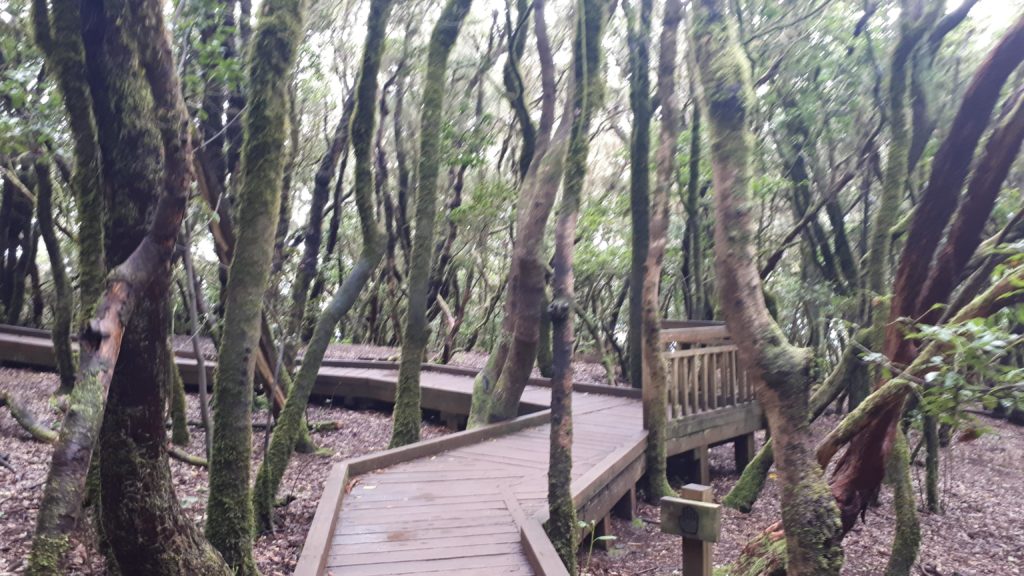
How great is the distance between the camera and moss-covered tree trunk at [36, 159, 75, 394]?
938 centimetres

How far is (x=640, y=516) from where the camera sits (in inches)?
327

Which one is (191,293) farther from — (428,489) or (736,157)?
(736,157)

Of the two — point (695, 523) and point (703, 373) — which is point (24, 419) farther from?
point (703, 373)

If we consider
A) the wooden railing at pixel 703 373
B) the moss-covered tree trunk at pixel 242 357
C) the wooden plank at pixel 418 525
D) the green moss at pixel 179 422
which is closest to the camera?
the moss-covered tree trunk at pixel 242 357

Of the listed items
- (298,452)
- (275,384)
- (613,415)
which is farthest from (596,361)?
(275,384)

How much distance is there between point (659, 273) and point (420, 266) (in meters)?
2.53

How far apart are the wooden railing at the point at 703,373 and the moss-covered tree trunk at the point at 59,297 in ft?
24.0

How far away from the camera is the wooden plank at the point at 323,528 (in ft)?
14.7

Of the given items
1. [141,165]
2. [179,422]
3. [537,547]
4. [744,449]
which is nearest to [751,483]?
[744,449]

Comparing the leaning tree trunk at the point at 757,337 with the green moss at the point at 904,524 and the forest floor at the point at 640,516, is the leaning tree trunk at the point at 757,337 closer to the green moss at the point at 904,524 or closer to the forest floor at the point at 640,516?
the forest floor at the point at 640,516

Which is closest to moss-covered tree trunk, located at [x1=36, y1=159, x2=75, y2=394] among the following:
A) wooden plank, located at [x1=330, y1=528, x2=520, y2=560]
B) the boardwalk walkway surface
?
the boardwalk walkway surface

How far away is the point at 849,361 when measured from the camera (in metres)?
9.38

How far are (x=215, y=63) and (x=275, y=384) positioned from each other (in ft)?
10.4


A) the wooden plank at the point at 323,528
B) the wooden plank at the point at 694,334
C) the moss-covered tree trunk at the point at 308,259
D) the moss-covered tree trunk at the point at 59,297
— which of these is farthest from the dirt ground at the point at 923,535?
the moss-covered tree trunk at the point at 59,297
